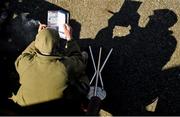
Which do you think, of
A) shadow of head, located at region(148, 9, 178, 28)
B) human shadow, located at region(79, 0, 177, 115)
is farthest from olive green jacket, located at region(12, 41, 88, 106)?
shadow of head, located at region(148, 9, 178, 28)

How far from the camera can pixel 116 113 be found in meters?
8.15

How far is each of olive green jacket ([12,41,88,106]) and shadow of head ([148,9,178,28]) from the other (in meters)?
1.98

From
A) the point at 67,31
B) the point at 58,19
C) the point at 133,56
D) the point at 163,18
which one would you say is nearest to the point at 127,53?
the point at 133,56

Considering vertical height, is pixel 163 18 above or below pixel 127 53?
above

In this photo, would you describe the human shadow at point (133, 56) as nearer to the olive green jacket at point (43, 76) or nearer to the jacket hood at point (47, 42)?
the olive green jacket at point (43, 76)

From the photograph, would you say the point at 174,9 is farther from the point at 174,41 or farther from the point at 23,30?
the point at 23,30

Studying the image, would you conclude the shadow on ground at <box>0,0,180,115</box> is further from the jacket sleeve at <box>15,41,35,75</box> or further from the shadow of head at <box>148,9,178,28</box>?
the jacket sleeve at <box>15,41,35,75</box>

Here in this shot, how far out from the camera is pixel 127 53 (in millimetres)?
8367

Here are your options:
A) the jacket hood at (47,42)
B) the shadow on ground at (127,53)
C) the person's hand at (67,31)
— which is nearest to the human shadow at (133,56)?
the shadow on ground at (127,53)

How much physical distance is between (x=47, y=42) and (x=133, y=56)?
2084mm

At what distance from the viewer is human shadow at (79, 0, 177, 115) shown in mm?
8172

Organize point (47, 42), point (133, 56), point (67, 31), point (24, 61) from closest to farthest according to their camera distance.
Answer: point (47, 42)
point (24, 61)
point (67, 31)
point (133, 56)

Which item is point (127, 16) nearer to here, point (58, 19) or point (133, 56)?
point (133, 56)

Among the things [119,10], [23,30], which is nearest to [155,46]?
[119,10]
